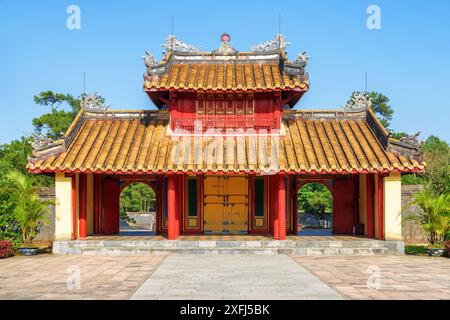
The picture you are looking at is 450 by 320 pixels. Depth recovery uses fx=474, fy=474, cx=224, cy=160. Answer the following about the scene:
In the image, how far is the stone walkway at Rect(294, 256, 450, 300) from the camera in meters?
9.39

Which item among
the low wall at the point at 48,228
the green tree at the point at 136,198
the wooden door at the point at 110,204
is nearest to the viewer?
the wooden door at the point at 110,204

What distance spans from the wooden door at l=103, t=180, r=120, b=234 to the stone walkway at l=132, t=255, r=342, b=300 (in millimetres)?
5218

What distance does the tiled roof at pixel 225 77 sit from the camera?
57.4 feet

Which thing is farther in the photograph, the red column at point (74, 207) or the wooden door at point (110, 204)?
the wooden door at point (110, 204)

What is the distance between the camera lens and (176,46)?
1995 centimetres

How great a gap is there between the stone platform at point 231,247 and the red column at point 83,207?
0.98 m

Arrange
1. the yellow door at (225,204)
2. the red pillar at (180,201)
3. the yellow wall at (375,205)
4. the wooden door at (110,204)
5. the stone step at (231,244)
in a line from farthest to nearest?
the wooden door at (110,204) < the yellow door at (225,204) < the red pillar at (180,201) < the yellow wall at (375,205) < the stone step at (231,244)

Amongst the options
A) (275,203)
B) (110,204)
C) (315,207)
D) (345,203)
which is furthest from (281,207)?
(315,207)

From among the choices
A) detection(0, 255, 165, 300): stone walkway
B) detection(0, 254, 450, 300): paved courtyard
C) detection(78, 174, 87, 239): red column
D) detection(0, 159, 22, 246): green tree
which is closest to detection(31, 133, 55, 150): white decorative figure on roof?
detection(0, 159, 22, 246): green tree

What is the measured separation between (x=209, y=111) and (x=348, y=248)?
7318mm

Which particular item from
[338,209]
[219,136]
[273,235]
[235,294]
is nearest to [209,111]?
[219,136]

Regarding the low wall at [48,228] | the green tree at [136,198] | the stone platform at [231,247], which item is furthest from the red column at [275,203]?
the green tree at [136,198]

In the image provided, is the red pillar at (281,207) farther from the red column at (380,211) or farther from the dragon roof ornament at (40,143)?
the dragon roof ornament at (40,143)
